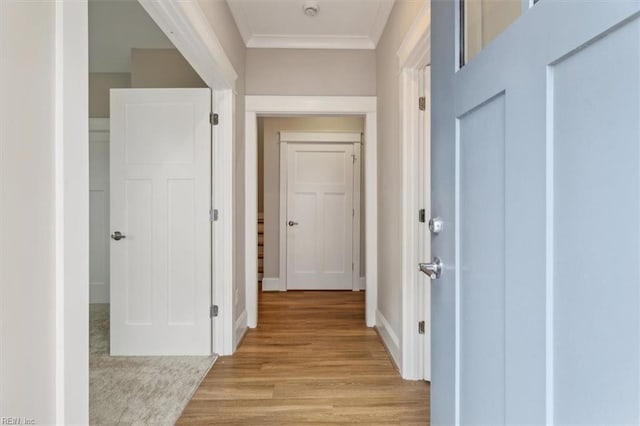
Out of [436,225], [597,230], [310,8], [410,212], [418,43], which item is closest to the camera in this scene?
[597,230]

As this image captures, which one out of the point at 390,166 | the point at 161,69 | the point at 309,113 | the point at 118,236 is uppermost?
the point at 161,69

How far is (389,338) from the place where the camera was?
8.36 feet

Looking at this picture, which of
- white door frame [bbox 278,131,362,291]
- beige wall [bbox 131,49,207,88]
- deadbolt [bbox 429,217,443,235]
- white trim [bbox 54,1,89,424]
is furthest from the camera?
white door frame [bbox 278,131,362,291]

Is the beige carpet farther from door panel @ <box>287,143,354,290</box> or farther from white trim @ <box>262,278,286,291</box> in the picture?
door panel @ <box>287,143,354,290</box>

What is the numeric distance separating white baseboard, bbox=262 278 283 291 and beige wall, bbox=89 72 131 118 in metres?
2.63

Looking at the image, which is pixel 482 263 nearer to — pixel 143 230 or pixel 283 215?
pixel 143 230

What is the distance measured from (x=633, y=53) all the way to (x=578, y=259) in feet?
0.96

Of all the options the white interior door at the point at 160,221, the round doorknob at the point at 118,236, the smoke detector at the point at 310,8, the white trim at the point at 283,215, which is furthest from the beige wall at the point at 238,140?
the white trim at the point at 283,215

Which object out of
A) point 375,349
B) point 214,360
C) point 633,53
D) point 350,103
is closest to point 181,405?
point 214,360

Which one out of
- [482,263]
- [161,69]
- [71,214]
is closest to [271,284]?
[161,69]

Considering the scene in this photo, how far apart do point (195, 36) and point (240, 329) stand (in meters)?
2.09

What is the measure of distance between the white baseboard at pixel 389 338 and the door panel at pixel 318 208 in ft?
5.47

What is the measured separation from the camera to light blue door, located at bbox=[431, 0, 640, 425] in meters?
0.47

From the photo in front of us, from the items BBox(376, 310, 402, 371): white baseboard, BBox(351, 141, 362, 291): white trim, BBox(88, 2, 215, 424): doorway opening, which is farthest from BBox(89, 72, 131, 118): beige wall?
BBox(376, 310, 402, 371): white baseboard
